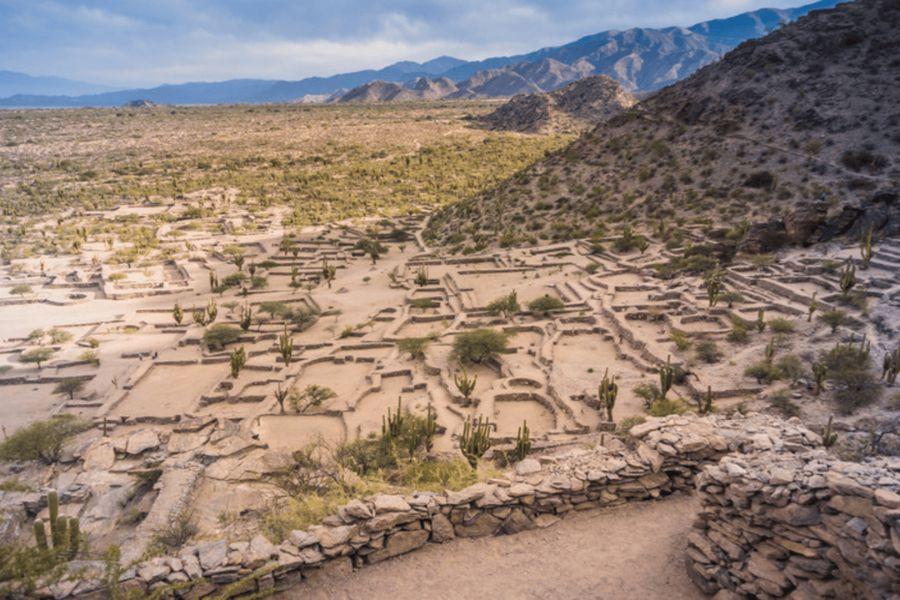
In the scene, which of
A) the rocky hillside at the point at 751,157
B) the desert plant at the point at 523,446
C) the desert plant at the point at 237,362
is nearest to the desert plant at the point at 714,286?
the rocky hillside at the point at 751,157

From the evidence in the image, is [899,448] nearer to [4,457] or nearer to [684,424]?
[684,424]

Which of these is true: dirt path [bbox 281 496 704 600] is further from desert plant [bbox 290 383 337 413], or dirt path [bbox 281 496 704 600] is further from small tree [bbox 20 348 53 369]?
small tree [bbox 20 348 53 369]

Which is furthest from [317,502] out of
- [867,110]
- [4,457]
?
[867,110]

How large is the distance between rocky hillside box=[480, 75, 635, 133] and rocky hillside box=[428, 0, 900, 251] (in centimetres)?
4418

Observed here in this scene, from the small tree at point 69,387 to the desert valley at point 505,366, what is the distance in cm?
6

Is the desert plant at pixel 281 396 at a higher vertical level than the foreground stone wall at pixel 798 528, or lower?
lower

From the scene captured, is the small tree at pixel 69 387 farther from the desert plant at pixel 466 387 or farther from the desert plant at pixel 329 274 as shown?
the desert plant at pixel 329 274

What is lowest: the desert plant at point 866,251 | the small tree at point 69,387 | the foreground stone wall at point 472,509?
the small tree at point 69,387

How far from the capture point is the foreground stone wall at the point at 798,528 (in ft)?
16.8

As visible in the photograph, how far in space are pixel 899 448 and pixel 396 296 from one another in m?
18.9

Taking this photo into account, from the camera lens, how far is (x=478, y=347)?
17.6 m

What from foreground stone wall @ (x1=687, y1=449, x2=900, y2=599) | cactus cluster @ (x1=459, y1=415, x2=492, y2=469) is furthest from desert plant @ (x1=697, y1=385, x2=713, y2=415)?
foreground stone wall @ (x1=687, y1=449, x2=900, y2=599)

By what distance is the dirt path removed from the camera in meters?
7.02

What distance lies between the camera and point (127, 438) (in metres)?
12.9
